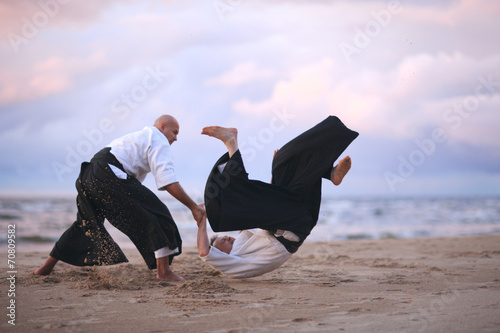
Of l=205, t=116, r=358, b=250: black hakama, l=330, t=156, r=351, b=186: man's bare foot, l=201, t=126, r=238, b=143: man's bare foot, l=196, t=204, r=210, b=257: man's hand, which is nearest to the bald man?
l=196, t=204, r=210, b=257: man's hand

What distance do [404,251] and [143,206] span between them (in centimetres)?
524

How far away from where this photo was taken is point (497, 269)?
5562mm

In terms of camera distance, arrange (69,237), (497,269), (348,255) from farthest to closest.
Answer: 1. (348,255)
2. (497,269)
3. (69,237)

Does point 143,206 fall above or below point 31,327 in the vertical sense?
above

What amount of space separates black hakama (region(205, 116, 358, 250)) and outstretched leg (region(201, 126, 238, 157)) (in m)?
0.07

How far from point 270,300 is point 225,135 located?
60.2 inches

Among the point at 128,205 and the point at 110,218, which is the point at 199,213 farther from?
the point at 110,218

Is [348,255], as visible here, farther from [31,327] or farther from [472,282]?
[31,327]

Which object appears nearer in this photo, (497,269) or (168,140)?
(168,140)

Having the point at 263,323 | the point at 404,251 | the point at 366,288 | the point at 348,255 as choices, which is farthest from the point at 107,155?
the point at 404,251

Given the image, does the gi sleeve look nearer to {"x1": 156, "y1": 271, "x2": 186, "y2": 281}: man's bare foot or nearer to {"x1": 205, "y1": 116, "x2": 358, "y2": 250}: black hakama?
{"x1": 205, "y1": 116, "x2": 358, "y2": 250}: black hakama

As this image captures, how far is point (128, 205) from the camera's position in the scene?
13.7 ft

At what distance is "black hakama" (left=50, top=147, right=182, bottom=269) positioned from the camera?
418cm

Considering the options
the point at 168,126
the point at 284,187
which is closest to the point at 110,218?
the point at 168,126
